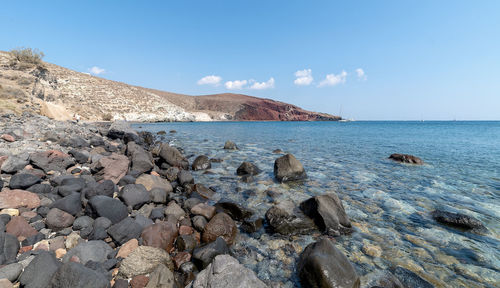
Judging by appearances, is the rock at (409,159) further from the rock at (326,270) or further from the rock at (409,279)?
the rock at (326,270)

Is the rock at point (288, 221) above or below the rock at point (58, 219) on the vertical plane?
below

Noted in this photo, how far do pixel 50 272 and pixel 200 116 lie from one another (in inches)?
3661

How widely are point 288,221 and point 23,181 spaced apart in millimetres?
7331

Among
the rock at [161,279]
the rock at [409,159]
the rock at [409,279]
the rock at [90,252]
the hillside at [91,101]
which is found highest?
the hillside at [91,101]

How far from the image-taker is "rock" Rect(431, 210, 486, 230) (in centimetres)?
546

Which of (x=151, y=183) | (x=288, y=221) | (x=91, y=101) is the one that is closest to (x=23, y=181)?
(x=151, y=183)

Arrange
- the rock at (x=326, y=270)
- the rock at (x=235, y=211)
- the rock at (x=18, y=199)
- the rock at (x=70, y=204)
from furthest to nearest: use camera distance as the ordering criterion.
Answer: the rock at (x=235, y=211) < the rock at (x=70, y=204) < the rock at (x=18, y=199) < the rock at (x=326, y=270)

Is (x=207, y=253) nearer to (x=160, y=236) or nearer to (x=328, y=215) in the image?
(x=160, y=236)

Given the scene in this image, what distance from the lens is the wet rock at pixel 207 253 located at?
388 cm

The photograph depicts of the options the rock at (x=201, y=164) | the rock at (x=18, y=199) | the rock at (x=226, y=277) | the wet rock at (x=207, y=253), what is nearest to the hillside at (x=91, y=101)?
the rock at (x=201, y=164)

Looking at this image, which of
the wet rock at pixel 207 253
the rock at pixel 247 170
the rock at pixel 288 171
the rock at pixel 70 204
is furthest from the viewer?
the rock at pixel 247 170

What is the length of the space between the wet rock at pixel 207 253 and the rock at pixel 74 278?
5.03ft

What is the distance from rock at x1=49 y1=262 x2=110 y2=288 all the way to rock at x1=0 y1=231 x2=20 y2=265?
128 cm

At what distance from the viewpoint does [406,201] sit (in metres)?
7.14
